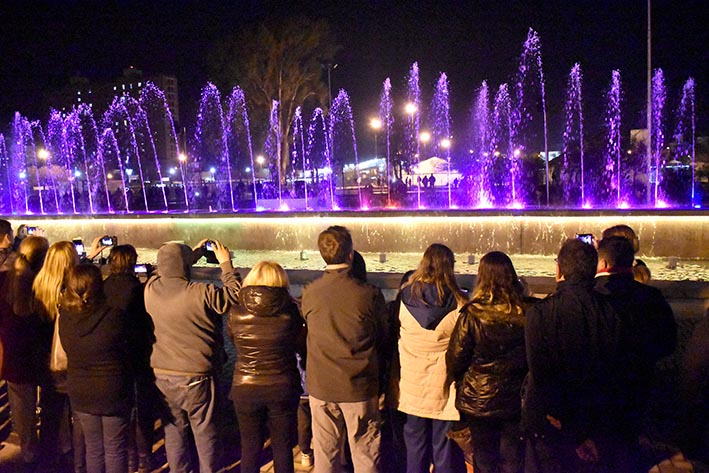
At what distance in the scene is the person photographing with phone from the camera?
3.72 meters

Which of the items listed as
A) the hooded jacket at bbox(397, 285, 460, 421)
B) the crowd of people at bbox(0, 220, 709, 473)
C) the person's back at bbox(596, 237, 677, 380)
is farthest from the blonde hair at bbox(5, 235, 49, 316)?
the person's back at bbox(596, 237, 677, 380)

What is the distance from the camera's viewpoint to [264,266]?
3557 millimetres

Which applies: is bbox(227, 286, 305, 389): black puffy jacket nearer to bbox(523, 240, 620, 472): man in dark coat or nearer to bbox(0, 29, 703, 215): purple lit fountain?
bbox(523, 240, 620, 472): man in dark coat

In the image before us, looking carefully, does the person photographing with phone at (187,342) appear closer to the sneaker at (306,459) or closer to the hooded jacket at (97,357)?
the hooded jacket at (97,357)

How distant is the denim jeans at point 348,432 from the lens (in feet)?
11.7

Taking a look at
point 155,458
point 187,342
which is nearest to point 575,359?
point 187,342

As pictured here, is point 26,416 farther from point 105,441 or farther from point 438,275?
point 438,275

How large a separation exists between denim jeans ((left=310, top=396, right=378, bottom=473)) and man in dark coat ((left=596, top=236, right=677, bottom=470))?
4.80 ft

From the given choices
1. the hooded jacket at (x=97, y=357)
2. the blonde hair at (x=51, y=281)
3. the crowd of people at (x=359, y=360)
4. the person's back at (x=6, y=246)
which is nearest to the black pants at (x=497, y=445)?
the crowd of people at (x=359, y=360)

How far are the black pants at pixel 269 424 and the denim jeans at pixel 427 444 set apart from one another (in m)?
0.77

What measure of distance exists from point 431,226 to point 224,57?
2368 centimetres

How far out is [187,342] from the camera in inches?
148

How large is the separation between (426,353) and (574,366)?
89cm

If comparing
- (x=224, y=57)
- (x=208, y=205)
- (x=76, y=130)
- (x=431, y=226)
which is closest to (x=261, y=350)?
(x=431, y=226)
